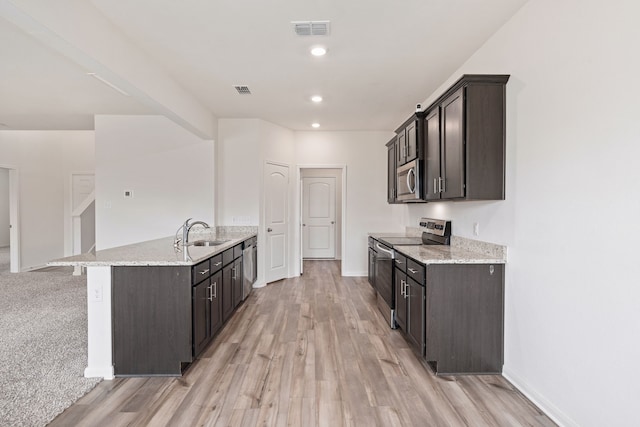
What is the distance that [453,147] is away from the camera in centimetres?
267

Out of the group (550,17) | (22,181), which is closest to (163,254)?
(550,17)

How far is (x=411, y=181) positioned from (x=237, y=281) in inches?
90.5

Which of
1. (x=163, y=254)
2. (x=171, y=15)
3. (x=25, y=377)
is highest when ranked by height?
(x=171, y=15)

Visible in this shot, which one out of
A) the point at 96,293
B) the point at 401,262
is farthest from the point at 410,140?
the point at 96,293

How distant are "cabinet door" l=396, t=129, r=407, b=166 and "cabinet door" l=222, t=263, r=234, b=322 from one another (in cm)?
236

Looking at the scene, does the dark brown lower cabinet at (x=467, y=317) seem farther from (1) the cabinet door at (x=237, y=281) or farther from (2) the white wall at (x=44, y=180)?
(2) the white wall at (x=44, y=180)

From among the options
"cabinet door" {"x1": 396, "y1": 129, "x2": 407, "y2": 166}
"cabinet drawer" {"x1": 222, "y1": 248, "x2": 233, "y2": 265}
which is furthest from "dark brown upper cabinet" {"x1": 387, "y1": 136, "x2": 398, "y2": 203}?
"cabinet drawer" {"x1": 222, "y1": 248, "x2": 233, "y2": 265}

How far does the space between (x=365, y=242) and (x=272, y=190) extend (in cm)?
192

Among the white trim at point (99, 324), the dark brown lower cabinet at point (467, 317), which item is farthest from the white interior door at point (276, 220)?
the dark brown lower cabinet at point (467, 317)

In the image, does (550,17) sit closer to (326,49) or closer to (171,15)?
(326,49)

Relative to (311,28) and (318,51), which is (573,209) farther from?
(318,51)

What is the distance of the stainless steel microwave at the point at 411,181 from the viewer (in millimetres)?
3496

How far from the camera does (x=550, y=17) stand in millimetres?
2043

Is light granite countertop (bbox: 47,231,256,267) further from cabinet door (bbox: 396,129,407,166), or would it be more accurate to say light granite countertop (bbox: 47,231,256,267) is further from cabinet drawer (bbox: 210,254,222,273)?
cabinet door (bbox: 396,129,407,166)
